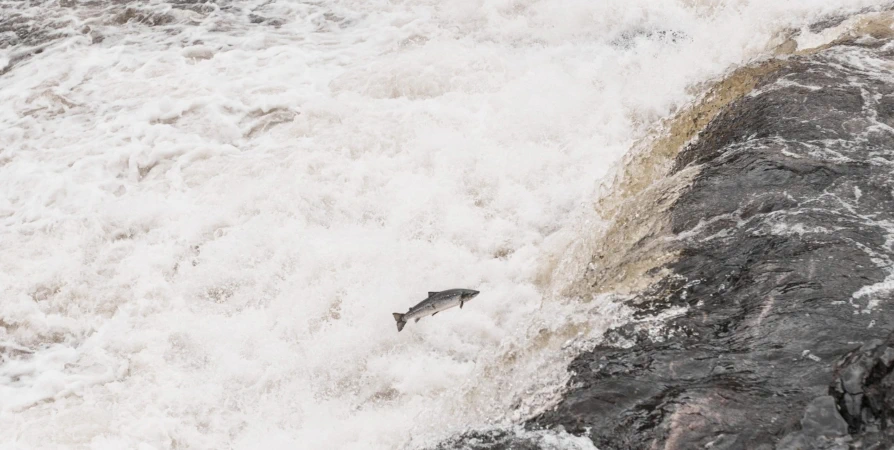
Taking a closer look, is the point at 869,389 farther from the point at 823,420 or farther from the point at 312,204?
the point at 312,204

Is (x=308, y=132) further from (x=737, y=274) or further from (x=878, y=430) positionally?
(x=878, y=430)

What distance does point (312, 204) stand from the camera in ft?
21.6

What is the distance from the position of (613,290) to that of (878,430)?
173 cm

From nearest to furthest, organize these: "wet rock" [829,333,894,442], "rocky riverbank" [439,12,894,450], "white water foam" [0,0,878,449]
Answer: "wet rock" [829,333,894,442] < "rocky riverbank" [439,12,894,450] < "white water foam" [0,0,878,449]

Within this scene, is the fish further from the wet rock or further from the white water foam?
the wet rock

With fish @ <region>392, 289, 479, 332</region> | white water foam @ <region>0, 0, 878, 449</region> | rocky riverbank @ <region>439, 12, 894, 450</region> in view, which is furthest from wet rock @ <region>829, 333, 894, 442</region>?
fish @ <region>392, 289, 479, 332</region>

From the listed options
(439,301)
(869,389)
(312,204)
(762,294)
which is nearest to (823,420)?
(869,389)

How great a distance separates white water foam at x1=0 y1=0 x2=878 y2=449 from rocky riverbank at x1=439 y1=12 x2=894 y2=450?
392 mm

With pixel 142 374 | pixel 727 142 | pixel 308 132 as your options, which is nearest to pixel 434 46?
pixel 308 132

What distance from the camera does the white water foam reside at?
488 cm

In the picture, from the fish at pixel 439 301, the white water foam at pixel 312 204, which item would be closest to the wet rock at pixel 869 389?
the white water foam at pixel 312 204

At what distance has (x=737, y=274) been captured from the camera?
3914mm

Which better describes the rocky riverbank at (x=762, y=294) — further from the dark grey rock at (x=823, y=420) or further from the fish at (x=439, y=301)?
the fish at (x=439, y=301)

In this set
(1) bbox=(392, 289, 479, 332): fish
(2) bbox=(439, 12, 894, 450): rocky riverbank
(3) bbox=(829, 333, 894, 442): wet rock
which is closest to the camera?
(3) bbox=(829, 333, 894, 442): wet rock
